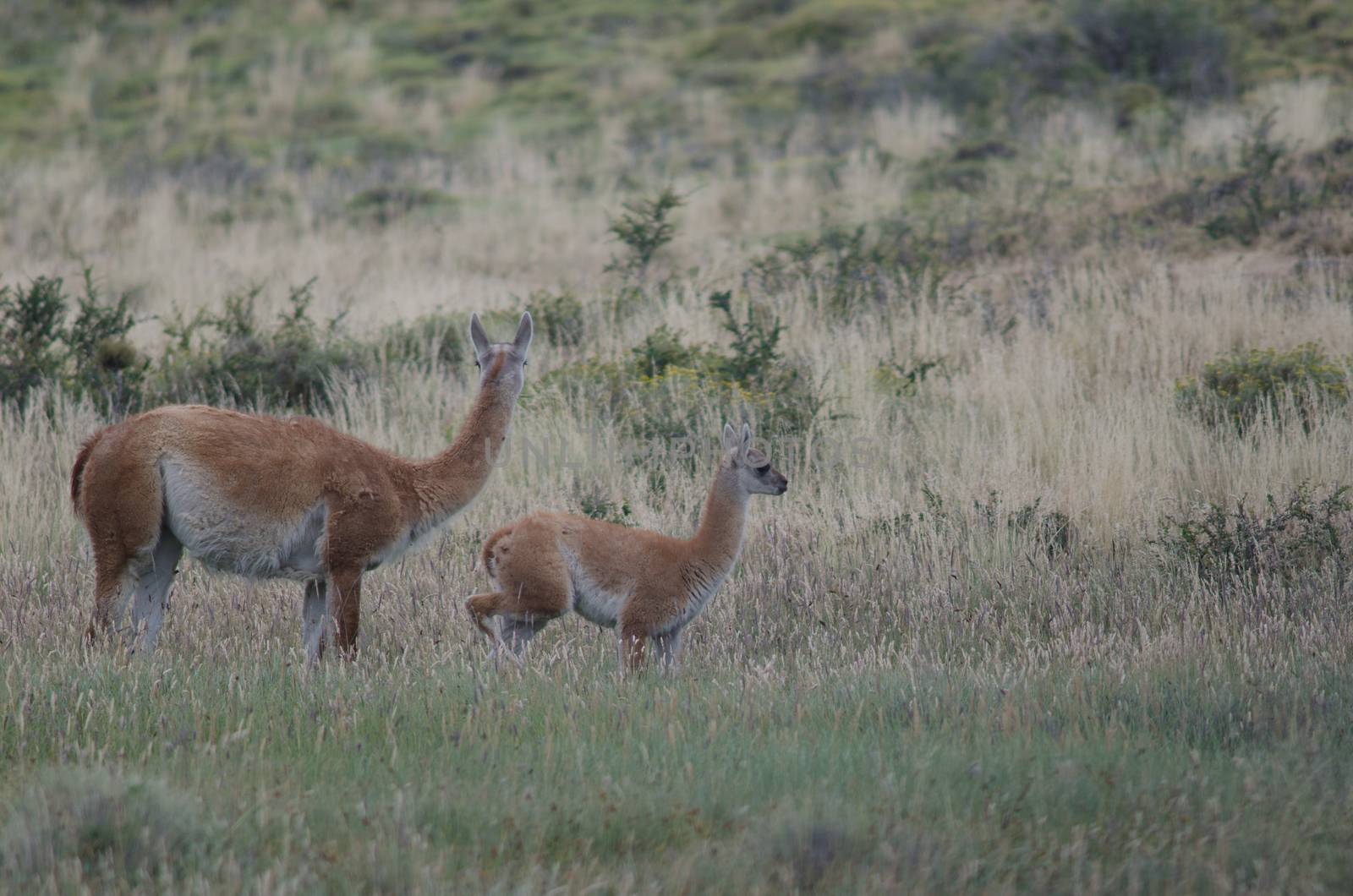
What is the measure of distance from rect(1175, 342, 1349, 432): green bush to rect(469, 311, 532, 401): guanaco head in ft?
20.1

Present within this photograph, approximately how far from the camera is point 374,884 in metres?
4.40

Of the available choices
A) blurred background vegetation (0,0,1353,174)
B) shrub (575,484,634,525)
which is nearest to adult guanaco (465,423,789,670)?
shrub (575,484,634,525)

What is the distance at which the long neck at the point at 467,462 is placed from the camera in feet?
25.3

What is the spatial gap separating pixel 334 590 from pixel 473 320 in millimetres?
1869

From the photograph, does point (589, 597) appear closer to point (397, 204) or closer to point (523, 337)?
point (523, 337)

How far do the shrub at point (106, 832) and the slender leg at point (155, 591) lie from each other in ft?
9.61

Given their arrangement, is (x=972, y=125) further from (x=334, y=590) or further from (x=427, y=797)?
(x=427, y=797)

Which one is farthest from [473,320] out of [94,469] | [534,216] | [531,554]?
[534,216]

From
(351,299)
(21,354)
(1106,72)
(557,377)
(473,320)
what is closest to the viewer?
(473,320)

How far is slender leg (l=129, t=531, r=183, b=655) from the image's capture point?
25.0ft

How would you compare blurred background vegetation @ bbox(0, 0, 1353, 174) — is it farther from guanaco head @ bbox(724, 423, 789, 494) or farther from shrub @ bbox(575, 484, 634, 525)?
guanaco head @ bbox(724, 423, 789, 494)

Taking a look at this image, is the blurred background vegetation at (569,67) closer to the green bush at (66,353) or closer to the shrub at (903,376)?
the green bush at (66,353)

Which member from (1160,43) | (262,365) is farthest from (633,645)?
(1160,43)

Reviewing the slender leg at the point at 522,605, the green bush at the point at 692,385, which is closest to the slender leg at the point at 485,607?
the slender leg at the point at 522,605
